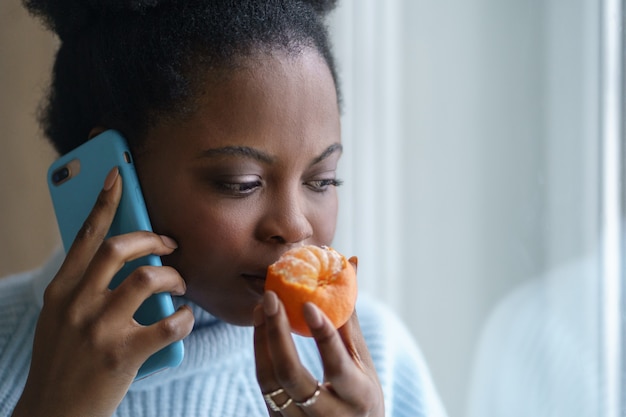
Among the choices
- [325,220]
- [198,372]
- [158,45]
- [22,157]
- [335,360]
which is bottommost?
[198,372]

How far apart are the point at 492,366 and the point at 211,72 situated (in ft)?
2.24

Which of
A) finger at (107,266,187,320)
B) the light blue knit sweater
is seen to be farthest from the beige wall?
finger at (107,266,187,320)

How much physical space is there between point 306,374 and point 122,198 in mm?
318

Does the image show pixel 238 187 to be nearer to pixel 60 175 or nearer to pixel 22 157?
pixel 60 175

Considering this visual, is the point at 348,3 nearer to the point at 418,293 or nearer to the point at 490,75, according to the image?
the point at 490,75

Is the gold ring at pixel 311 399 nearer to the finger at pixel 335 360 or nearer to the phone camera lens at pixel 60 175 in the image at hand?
the finger at pixel 335 360

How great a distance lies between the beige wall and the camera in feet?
3.63

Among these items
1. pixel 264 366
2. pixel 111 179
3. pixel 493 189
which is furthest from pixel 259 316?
pixel 493 189

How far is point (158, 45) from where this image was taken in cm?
79

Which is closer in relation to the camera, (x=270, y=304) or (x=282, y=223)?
(x=270, y=304)

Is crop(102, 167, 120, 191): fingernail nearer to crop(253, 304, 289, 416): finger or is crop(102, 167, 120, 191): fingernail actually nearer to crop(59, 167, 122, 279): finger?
crop(59, 167, 122, 279): finger

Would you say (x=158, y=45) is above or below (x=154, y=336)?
above

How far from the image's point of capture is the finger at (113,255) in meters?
0.72

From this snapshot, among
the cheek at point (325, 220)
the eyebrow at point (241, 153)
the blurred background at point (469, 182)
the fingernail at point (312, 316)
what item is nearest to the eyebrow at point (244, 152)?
the eyebrow at point (241, 153)
